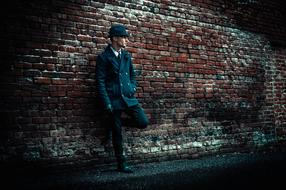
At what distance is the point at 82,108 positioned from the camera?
15.7ft

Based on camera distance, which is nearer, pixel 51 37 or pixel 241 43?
pixel 51 37

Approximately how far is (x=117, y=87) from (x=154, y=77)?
121 cm

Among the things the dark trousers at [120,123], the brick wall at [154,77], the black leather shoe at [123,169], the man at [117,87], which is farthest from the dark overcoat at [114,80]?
the black leather shoe at [123,169]

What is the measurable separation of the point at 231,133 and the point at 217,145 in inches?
Answer: 19.0

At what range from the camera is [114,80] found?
4613mm

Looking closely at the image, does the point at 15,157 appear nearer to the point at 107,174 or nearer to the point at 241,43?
the point at 107,174

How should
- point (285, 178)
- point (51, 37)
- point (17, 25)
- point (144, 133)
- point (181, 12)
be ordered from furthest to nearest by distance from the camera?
1. point (181, 12)
2. point (144, 133)
3. point (51, 37)
4. point (17, 25)
5. point (285, 178)

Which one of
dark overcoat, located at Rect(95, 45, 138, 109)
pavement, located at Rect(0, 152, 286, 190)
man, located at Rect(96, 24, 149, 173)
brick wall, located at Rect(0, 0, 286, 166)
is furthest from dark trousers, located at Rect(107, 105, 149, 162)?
brick wall, located at Rect(0, 0, 286, 166)

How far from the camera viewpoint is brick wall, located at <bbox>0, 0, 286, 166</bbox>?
4.30 metres

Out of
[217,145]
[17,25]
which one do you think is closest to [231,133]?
[217,145]

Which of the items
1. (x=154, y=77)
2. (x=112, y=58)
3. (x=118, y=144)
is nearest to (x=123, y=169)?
(x=118, y=144)

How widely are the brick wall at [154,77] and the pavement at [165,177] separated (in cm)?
25

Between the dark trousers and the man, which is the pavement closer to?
the dark trousers

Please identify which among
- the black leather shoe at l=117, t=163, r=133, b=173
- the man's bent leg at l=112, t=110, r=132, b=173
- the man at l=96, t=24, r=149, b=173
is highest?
the man at l=96, t=24, r=149, b=173
